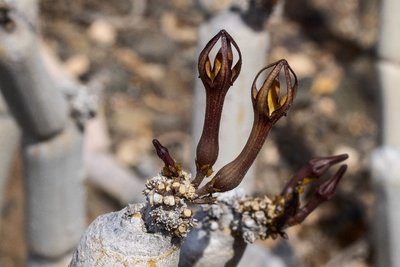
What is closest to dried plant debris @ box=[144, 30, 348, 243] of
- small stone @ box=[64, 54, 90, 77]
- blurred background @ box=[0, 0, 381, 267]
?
blurred background @ box=[0, 0, 381, 267]

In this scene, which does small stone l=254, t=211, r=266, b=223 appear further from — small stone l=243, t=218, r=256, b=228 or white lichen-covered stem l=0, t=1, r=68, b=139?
white lichen-covered stem l=0, t=1, r=68, b=139

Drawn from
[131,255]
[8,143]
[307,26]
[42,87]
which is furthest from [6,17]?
[307,26]

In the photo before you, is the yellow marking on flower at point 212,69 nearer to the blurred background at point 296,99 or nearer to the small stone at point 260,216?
the small stone at point 260,216

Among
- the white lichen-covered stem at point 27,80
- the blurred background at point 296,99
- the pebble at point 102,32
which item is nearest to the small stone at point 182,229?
the white lichen-covered stem at point 27,80

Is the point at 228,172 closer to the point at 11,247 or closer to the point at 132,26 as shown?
the point at 11,247

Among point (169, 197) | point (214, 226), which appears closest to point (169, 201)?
point (169, 197)

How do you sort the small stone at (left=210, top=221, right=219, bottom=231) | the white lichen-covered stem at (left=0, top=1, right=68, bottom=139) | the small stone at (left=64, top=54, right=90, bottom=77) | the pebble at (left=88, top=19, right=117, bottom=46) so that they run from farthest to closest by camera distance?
the pebble at (left=88, top=19, right=117, bottom=46) < the small stone at (left=64, top=54, right=90, bottom=77) < the white lichen-covered stem at (left=0, top=1, right=68, bottom=139) < the small stone at (left=210, top=221, right=219, bottom=231)

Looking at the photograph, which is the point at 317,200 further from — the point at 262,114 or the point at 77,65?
the point at 77,65
